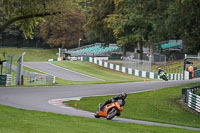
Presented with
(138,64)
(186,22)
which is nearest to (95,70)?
(138,64)

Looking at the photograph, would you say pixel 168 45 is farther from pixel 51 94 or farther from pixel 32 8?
pixel 32 8

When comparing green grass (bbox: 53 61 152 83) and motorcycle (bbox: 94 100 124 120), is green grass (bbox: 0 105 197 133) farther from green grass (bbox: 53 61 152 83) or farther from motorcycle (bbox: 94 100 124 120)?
green grass (bbox: 53 61 152 83)

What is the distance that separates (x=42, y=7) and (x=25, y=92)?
643 centimetres

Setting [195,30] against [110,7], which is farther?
[110,7]

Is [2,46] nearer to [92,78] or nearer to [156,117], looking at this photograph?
[92,78]

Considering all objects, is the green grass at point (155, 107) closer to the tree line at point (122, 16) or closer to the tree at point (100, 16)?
the tree line at point (122, 16)

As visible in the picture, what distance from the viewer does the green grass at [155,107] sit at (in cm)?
2095

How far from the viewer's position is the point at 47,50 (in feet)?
318

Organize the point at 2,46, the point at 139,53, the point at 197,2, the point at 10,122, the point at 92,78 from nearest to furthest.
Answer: the point at 10,122 → the point at 197,2 → the point at 92,78 → the point at 139,53 → the point at 2,46

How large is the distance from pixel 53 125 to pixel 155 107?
1122cm

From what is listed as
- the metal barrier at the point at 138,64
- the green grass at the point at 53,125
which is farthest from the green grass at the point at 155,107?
the metal barrier at the point at 138,64

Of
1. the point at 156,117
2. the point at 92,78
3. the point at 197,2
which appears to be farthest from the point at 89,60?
the point at 156,117

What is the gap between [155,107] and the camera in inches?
920

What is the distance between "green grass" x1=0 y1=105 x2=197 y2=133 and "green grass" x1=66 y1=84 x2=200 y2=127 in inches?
228
